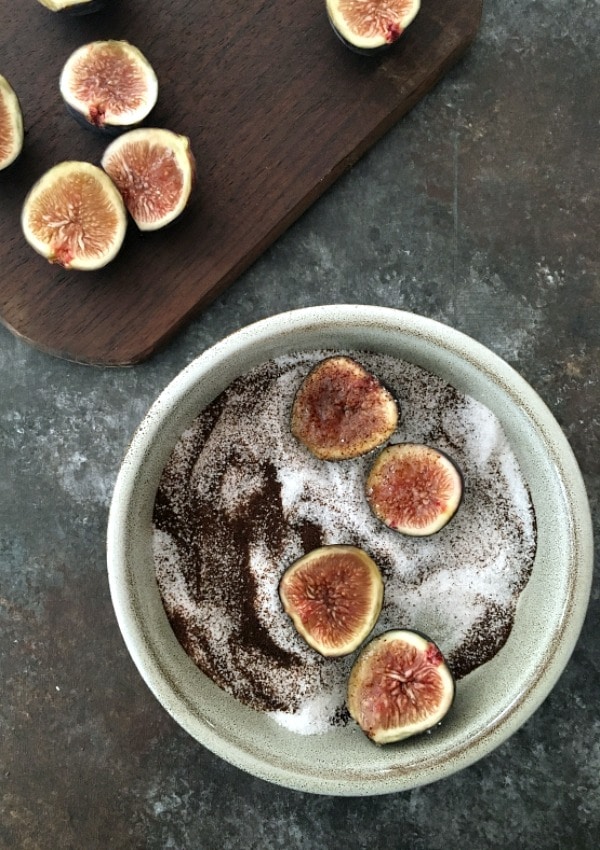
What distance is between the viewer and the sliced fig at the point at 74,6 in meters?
2.11

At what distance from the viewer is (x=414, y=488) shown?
2.02 meters

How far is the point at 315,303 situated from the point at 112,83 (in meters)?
0.80

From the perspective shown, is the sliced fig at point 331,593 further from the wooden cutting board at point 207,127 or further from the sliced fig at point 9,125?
the sliced fig at point 9,125

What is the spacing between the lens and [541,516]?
195 cm

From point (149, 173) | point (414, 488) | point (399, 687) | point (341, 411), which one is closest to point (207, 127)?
point (149, 173)

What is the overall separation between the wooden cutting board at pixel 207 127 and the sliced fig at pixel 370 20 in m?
0.07

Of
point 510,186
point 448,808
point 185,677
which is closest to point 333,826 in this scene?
point 448,808

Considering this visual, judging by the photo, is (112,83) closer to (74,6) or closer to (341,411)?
(74,6)

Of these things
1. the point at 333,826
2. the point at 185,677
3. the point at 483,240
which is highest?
the point at 483,240

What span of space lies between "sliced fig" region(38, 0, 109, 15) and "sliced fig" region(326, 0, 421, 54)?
0.62 meters

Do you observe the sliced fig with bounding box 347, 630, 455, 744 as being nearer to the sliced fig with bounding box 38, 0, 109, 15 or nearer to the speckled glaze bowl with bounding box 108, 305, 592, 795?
the speckled glaze bowl with bounding box 108, 305, 592, 795

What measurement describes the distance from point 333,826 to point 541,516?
1042 millimetres

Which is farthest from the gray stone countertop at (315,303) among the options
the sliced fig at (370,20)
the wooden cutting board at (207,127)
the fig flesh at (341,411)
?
the fig flesh at (341,411)

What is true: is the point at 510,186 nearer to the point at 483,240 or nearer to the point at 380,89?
the point at 483,240
